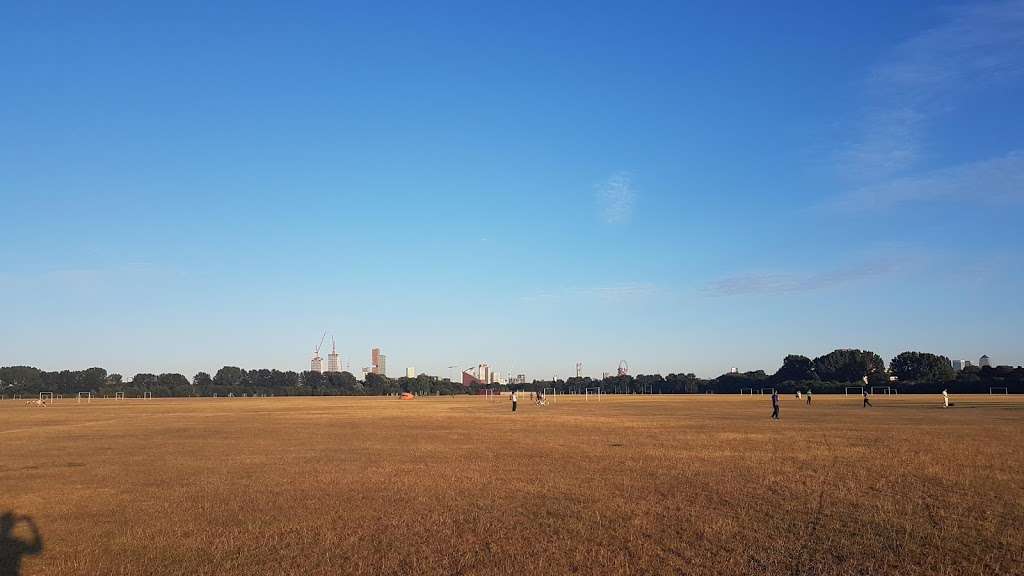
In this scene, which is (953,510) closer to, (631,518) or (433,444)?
(631,518)

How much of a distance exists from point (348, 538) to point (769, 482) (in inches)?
413

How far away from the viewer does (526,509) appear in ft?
47.8

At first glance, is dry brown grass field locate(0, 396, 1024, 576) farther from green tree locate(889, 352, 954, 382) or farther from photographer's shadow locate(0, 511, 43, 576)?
green tree locate(889, 352, 954, 382)

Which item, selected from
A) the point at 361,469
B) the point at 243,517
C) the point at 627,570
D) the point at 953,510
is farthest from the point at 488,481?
the point at 953,510

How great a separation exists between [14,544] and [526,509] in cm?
871

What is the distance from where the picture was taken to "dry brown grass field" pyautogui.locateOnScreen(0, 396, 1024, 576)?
10.6 m

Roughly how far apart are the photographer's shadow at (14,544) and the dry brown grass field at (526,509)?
63 millimetres

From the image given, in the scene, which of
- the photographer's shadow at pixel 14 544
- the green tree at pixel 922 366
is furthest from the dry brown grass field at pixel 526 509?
the green tree at pixel 922 366

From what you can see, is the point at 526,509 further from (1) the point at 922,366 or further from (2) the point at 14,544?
(1) the point at 922,366

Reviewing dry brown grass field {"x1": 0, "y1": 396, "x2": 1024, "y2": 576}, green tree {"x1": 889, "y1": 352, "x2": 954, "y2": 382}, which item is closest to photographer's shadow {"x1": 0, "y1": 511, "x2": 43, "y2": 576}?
dry brown grass field {"x1": 0, "y1": 396, "x2": 1024, "y2": 576}

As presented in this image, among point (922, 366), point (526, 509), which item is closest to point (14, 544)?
point (526, 509)

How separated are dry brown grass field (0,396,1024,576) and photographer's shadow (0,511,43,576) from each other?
0.06 meters

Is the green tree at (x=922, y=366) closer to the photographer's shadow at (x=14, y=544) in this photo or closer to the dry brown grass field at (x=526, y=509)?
the dry brown grass field at (x=526, y=509)

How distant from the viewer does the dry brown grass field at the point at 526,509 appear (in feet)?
34.8
